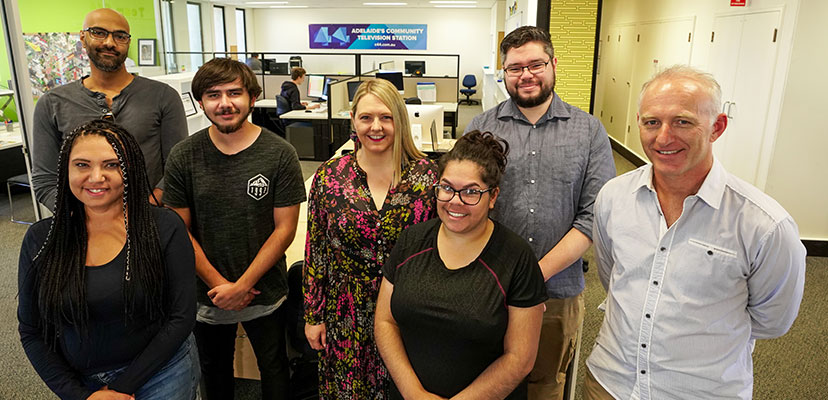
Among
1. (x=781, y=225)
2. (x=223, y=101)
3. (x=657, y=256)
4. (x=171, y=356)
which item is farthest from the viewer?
(x=223, y=101)

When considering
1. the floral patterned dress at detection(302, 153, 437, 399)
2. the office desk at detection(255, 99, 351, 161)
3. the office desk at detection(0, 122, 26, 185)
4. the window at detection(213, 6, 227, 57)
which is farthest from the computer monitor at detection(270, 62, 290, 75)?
the floral patterned dress at detection(302, 153, 437, 399)

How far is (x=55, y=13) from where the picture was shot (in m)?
5.61

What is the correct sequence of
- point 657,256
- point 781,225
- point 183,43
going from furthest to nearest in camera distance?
point 183,43, point 657,256, point 781,225

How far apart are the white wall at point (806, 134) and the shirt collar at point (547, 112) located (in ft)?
10.9

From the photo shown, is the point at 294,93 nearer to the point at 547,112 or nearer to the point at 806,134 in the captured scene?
the point at 806,134

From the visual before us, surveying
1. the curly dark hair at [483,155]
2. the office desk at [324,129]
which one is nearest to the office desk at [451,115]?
the office desk at [324,129]

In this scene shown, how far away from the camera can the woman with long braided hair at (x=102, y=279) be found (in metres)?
1.46

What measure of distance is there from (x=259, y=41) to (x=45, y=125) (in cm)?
1518

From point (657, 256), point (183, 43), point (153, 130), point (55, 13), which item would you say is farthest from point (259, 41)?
point (657, 256)

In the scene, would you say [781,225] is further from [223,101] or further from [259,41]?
[259,41]

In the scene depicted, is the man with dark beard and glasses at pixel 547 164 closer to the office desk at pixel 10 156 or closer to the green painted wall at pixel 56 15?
the green painted wall at pixel 56 15

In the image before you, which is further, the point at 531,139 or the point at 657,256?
the point at 531,139

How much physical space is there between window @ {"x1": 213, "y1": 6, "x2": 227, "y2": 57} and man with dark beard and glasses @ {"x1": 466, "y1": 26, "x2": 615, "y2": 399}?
45.2 feet

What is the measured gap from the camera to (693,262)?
1.26 m
